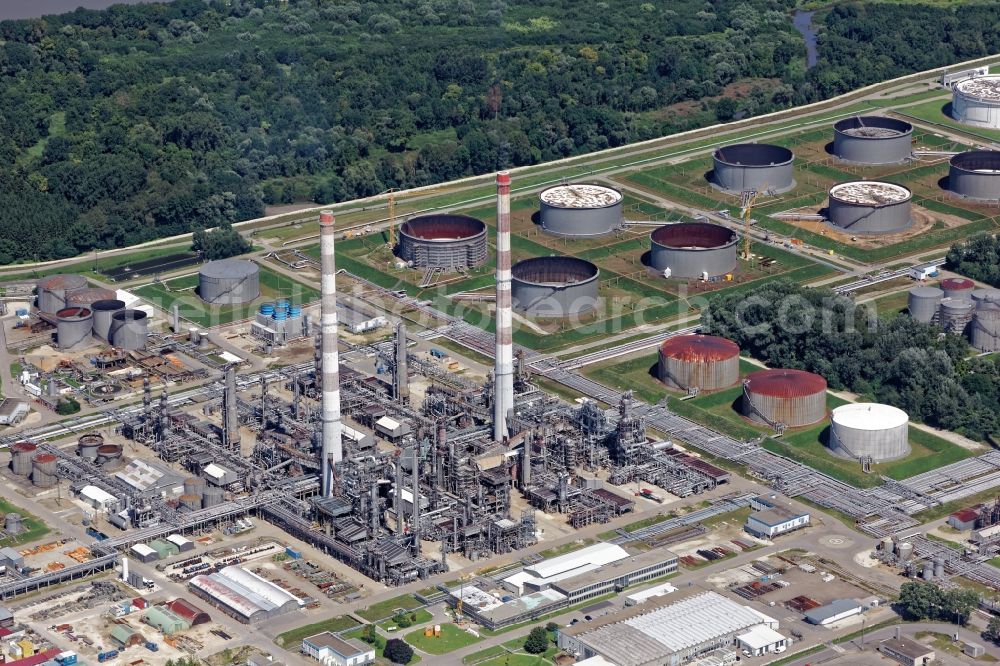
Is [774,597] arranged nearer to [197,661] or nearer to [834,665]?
[834,665]

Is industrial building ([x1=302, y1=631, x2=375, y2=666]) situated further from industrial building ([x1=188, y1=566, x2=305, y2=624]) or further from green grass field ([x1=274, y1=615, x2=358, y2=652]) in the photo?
industrial building ([x1=188, y1=566, x2=305, y2=624])

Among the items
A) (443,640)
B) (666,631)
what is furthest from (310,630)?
(666,631)

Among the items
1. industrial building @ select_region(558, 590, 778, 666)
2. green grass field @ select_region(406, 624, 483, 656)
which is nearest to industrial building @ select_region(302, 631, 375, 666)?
green grass field @ select_region(406, 624, 483, 656)

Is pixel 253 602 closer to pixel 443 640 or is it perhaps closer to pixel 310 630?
pixel 310 630

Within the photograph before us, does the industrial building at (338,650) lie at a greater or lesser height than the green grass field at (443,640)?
greater

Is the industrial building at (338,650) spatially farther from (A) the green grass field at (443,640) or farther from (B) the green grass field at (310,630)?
(A) the green grass field at (443,640)

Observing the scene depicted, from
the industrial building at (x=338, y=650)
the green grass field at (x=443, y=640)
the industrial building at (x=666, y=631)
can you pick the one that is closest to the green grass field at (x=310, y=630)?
the industrial building at (x=338, y=650)
